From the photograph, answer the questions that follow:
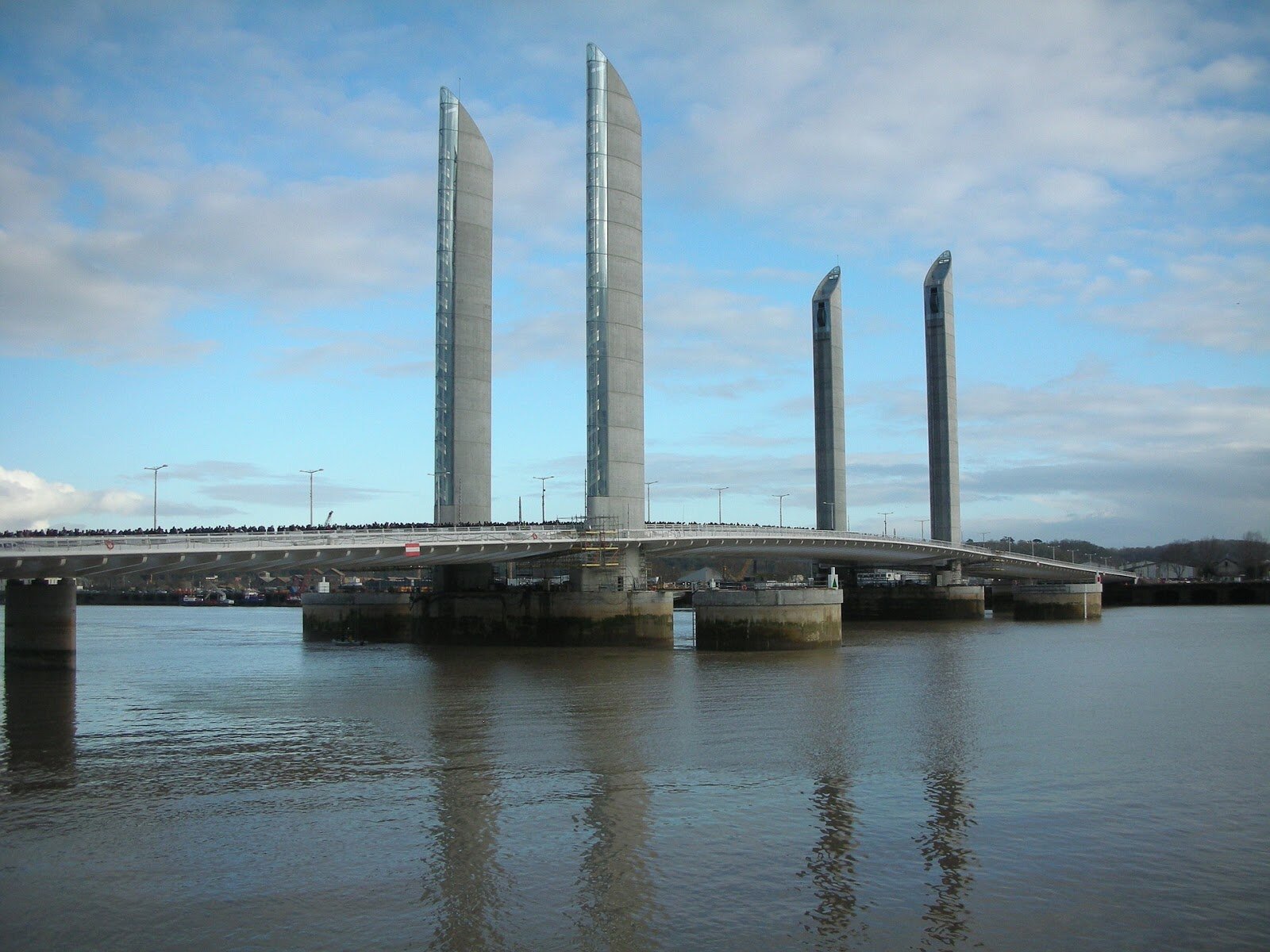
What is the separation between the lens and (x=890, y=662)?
50.8 meters

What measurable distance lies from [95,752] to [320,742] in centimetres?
521

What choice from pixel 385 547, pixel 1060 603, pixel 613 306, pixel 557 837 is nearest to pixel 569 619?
pixel 385 547

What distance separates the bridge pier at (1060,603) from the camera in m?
91.5

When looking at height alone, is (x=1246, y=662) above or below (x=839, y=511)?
below

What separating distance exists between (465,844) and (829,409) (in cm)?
8456

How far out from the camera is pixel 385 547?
48.5 metres

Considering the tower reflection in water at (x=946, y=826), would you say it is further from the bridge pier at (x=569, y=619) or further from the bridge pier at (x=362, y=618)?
the bridge pier at (x=362, y=618)

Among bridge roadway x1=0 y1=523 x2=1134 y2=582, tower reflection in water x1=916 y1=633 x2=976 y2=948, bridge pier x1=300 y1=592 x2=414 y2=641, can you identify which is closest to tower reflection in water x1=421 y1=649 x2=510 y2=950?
tower reflection in water x1=916 y1=633 x2=976 y2=948

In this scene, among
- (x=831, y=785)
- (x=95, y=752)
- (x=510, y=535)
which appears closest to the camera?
(x=831, y=785)

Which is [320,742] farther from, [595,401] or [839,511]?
[839,511]

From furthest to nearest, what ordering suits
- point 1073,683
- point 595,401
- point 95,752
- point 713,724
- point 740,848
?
1. point 595,401
2. point 1073,683
3. point 713,724
4. point 95,752
5. point 740,848

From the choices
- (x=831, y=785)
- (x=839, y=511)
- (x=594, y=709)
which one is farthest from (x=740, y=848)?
(x=839, y=511)

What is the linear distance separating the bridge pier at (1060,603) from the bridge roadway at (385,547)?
963 centimetres

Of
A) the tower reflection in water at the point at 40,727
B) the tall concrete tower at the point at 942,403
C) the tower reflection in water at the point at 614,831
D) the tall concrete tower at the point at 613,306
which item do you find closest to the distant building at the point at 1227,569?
the tall concrete tower at the point at 942,403
